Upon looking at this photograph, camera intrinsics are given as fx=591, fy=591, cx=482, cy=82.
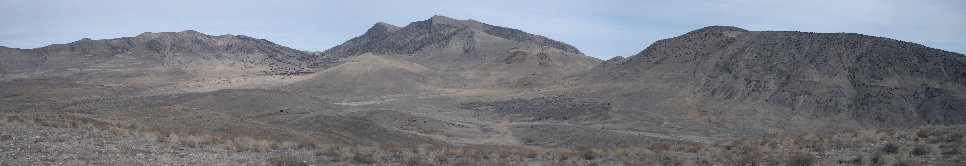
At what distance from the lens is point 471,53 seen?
134 m

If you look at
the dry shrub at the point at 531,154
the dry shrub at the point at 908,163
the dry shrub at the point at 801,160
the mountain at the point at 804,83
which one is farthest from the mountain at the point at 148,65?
the dry shrub at the point at 908,163

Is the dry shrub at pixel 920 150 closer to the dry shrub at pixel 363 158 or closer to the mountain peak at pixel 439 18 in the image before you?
the dry shrub at pixel 363 158

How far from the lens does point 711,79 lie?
200 ft

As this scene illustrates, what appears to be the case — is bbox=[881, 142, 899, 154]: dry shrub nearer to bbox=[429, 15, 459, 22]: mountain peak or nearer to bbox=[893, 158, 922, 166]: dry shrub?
bbox=[893, 158, 922, 166]: dry shrub

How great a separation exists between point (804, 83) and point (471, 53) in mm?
86720

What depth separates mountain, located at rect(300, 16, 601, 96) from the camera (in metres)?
97.8

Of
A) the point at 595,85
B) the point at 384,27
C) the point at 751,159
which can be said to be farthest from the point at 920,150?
the point at 384,27

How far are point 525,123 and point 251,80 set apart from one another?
196 ft

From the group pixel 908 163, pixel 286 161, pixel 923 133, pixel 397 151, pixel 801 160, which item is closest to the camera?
pixel 908 163

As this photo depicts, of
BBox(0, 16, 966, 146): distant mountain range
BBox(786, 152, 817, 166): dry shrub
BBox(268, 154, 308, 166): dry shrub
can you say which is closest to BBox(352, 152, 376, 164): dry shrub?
A: BBox(268, 154, 308, 166): dry shrub

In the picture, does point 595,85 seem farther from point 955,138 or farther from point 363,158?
point 363,158

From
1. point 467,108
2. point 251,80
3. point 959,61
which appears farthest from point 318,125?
point 251,80

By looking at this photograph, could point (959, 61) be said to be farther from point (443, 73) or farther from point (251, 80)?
point (251, 80)

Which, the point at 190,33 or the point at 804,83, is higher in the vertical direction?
the point at 190,33
